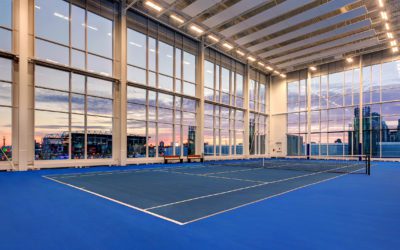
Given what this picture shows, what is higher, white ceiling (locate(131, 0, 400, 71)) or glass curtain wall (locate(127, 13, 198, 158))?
white ceiling (locate(131, 0, 400, 71))

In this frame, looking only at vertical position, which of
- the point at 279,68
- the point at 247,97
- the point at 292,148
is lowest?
the point at 292,148

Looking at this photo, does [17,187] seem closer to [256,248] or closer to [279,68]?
[256,248]

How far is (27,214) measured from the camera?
18.1 ft

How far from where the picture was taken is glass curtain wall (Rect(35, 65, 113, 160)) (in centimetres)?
1554


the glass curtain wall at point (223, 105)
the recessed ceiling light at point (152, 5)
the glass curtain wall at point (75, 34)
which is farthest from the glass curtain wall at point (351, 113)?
the glass curtain wall at point (75, 34)

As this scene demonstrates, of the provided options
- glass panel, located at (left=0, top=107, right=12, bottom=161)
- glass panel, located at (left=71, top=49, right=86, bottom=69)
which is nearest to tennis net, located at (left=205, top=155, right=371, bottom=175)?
glass panel, located at (left=71, top=49, right=86, bottom=69)

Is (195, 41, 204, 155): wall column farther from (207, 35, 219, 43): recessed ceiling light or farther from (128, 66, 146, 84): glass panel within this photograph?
(128, 66, 146, 84): glass panel

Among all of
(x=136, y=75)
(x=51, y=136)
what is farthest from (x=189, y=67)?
(x=51, y=136)

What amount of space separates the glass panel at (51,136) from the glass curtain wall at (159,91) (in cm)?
474

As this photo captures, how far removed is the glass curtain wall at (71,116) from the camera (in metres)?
15.5

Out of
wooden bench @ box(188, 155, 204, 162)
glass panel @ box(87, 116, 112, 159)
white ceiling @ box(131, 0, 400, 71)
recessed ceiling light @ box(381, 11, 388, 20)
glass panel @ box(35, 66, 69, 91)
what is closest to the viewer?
glass panel @ box(35, 66, 69, 91)

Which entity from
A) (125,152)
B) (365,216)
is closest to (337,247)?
(365,216)

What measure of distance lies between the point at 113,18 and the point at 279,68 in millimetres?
22349

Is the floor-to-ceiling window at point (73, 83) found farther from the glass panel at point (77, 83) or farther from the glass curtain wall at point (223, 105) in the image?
the glass curtain wall at point (223, 105)
